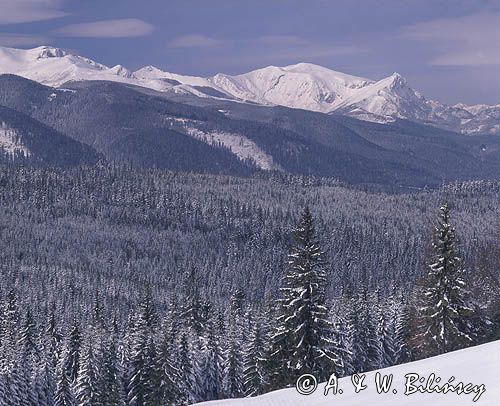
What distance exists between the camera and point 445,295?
125ft

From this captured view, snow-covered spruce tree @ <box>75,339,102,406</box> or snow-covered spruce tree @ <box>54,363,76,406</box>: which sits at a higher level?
snow-covered spruce tree @ <box>75,339,102,406</box>

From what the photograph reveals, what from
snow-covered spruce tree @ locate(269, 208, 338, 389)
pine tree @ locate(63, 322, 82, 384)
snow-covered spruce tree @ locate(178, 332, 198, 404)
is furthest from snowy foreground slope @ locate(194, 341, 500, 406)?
pine tree @ locate(63, 322, 82, 384)

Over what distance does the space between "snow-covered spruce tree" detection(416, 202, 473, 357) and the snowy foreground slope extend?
18302mm

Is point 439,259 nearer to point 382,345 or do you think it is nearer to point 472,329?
point 472,329

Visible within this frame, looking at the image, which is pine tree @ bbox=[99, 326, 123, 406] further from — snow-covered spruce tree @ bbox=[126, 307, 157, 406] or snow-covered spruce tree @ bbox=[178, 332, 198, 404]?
snow-covered spruce tree @ bbox=[178, 332, 198, 404]

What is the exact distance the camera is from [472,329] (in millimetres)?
40594

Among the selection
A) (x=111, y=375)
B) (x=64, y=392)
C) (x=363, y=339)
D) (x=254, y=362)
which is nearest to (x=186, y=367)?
(x=111, y=375)

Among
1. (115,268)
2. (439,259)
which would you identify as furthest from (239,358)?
(115,268)

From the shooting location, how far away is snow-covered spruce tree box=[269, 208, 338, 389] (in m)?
35.2

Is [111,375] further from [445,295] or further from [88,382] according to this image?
[445,295]

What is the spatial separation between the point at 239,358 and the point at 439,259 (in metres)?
26.7

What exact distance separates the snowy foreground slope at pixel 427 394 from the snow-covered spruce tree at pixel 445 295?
18302 millimetres

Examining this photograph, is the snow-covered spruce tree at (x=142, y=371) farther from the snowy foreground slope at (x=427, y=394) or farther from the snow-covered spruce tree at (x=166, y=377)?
the snowy foreground slope at (x=427, y=394)

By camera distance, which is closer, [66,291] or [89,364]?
[89,364]
